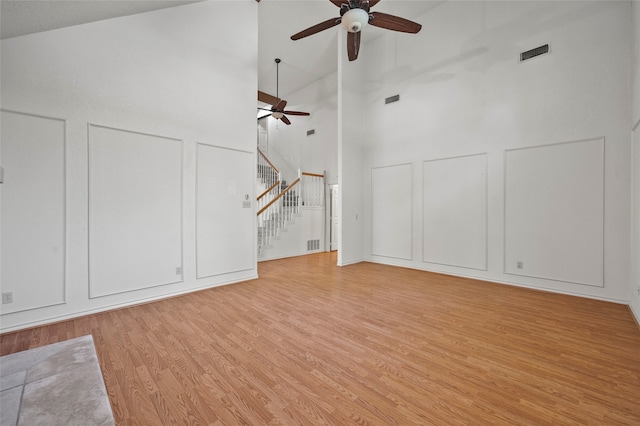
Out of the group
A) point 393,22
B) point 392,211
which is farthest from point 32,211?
point 392,211

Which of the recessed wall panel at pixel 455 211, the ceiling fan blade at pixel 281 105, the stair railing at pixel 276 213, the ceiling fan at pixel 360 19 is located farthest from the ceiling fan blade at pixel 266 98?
the recessed wall panel at pixel 455 211

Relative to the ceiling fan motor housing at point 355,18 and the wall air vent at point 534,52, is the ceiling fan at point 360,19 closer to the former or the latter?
the ceiling fan motor housing at point 355,18

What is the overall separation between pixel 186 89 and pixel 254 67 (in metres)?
1.49

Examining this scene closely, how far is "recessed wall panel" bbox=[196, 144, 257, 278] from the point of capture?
453 cm

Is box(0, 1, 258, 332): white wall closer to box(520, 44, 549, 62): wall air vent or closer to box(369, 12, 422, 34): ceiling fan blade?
box(369, 12, 422, 34): ceiling fan blade

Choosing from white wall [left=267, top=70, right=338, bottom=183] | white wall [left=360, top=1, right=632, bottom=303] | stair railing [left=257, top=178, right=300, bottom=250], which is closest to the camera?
white wall [left=360, top=1, right=632, bottom=303]

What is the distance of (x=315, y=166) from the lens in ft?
29.1

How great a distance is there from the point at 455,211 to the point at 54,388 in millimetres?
6033

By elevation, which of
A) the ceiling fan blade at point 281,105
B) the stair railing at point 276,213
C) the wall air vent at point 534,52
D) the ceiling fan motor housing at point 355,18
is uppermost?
the ceiling fan blade at point 281,105

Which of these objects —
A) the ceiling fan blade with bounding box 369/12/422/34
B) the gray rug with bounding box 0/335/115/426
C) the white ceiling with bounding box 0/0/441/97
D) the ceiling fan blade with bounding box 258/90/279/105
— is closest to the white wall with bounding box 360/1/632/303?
the white ceiling with bounding box 0/0/441/97

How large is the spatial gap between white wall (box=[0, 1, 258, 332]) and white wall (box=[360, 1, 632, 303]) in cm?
370

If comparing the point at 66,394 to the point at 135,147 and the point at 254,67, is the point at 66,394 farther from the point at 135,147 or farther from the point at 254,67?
the point at 254,67

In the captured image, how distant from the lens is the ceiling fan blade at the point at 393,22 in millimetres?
3619

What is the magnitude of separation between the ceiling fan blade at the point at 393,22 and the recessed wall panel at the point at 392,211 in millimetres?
2915
